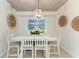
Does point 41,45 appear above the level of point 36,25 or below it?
below

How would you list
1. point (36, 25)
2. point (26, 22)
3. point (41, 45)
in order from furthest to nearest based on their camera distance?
point (36, 25)
point (26, 22)
point (41, 45)

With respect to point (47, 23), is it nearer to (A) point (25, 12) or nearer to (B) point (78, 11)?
(A) point (25, 12)

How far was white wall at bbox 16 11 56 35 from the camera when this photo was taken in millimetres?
7144

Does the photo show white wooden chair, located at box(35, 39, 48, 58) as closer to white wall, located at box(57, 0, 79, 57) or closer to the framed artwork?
white wall, located at box(57, 0, 79, 57)

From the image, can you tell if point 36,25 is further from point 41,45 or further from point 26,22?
point 41,45

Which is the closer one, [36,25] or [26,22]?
[26,22]

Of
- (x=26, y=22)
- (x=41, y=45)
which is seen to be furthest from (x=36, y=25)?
(x=41, y=45)

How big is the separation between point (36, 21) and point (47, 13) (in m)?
0.85

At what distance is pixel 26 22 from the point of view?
721 cm

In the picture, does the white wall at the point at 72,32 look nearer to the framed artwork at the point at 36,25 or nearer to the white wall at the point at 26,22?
the white wall at the point at 26,22

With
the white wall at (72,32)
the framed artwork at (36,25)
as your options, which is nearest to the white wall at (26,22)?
the framed artwork at (36,25)

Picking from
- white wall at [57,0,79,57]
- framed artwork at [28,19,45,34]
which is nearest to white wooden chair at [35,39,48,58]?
white wall at [57,0,79,57]

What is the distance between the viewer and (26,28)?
23.8 ft

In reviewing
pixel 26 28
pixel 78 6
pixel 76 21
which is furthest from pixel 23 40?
pixel 26 28
